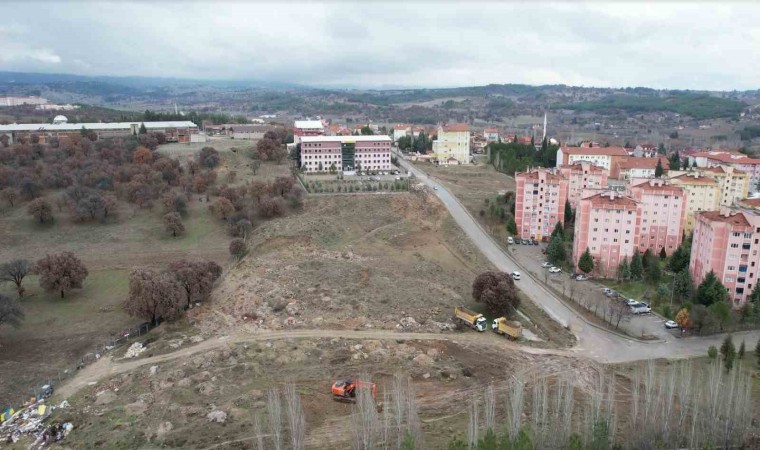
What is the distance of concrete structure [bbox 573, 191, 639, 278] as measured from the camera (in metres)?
40.3

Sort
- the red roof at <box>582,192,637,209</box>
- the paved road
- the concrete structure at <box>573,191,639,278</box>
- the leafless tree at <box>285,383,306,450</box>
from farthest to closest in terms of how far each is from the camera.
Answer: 1. the concrete structure at <box>573,191,639,278</box>
2. the red roof at <box>582,192,637,209</box>
3. the paved road
4. the leafless tree at <box>285,383,306,450</box>

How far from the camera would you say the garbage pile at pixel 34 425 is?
65.3 feet

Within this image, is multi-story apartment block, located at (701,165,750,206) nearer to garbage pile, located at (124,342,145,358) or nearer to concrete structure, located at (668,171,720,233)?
concrete structure, located at (668,171,720,233)

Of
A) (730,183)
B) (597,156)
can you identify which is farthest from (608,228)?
(597,156)

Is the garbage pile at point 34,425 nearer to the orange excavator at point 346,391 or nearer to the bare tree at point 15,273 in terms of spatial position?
the orange excavator at point 346,391

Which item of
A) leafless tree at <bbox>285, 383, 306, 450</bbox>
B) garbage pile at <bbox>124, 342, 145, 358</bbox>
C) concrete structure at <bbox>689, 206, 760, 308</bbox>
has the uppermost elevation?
concrete structure at <bbox>689, 206, 760, 308</bbox>

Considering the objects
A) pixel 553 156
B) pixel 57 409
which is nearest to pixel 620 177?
pixel 553 156

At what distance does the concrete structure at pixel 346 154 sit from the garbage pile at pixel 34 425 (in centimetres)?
4482

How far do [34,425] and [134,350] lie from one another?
612 centimetres

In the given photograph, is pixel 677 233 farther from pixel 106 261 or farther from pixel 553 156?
pixel 106 261

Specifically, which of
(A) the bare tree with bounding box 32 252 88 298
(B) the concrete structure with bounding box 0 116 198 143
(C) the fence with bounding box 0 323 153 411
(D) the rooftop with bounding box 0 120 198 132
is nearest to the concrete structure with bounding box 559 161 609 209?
(C) the fence with bounding box 0 323 153 411

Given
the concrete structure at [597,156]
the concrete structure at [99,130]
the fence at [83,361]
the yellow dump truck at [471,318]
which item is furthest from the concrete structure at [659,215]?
the concrete structure at [99,130]

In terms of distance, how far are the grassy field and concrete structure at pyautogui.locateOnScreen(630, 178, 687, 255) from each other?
32.3 meters

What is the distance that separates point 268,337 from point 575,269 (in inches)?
955
